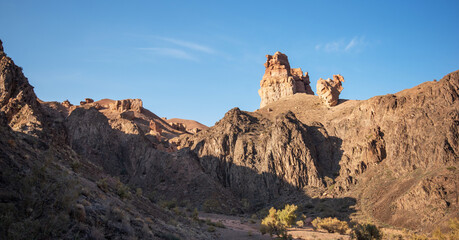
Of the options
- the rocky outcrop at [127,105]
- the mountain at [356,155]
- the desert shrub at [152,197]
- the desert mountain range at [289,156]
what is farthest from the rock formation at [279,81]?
the desert shrub at [152,197]

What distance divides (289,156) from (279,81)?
184 feet

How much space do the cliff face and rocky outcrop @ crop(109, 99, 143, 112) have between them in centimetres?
3171

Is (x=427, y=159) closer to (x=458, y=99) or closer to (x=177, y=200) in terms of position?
(x=458, y=99)

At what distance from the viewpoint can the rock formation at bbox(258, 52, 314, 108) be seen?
10875 cm

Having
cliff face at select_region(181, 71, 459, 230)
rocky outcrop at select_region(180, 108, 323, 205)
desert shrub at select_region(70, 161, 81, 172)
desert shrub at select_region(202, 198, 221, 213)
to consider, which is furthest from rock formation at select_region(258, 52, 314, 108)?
desert shrub at select_region(70, 161, 81, 172)

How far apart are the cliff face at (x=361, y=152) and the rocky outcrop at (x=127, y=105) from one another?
104ft

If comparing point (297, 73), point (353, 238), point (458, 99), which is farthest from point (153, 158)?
point (297, 73)

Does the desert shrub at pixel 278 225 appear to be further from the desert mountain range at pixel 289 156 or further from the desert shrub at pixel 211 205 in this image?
the desert shrub at pixel 211 205

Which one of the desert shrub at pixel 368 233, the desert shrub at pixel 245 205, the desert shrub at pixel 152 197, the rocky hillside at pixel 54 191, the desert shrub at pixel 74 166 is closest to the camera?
the rocky hillside at pixel 54 191

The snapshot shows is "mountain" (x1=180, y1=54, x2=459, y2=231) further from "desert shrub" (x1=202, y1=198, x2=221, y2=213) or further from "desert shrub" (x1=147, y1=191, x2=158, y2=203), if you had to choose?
"desert shrub" (x1=147, y1=191, x2=158, y2=203)

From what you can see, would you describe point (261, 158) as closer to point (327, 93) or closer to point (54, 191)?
point (327, 93)

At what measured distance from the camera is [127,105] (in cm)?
10162

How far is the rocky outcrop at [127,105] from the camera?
9700 centimetres

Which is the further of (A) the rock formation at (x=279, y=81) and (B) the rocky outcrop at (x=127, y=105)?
(A) the rock formation at (x=279, y=81)
